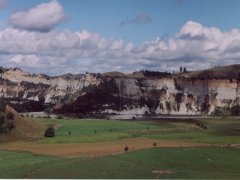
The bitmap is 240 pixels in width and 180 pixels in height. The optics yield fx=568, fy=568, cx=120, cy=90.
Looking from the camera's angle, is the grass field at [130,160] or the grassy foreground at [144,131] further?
the grassy foreground at [144,131]

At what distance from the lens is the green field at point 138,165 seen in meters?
14.0

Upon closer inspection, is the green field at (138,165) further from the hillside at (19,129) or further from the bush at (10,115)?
the bush at (10,115)

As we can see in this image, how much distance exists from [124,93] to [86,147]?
24106 millimetres

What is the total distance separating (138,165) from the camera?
15133 mm

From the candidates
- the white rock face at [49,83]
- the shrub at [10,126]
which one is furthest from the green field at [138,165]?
the white rock face at [49,83]

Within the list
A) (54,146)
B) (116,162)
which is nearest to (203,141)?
(54,146)

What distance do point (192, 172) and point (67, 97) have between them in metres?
28.1

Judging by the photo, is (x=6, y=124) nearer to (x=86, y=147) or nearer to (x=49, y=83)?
(x=86, y=147)

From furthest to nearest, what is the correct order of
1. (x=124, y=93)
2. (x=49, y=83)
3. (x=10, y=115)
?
(x=124, y=93) → (x=49, y=83) → (x=10, y=115)

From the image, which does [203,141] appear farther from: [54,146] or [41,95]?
[41,95]

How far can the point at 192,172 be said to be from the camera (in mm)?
14516

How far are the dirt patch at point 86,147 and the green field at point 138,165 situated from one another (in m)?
1.37

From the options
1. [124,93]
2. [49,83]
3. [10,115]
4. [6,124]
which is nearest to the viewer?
[6,124]

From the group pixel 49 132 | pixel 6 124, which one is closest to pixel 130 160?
pixel 49 132
